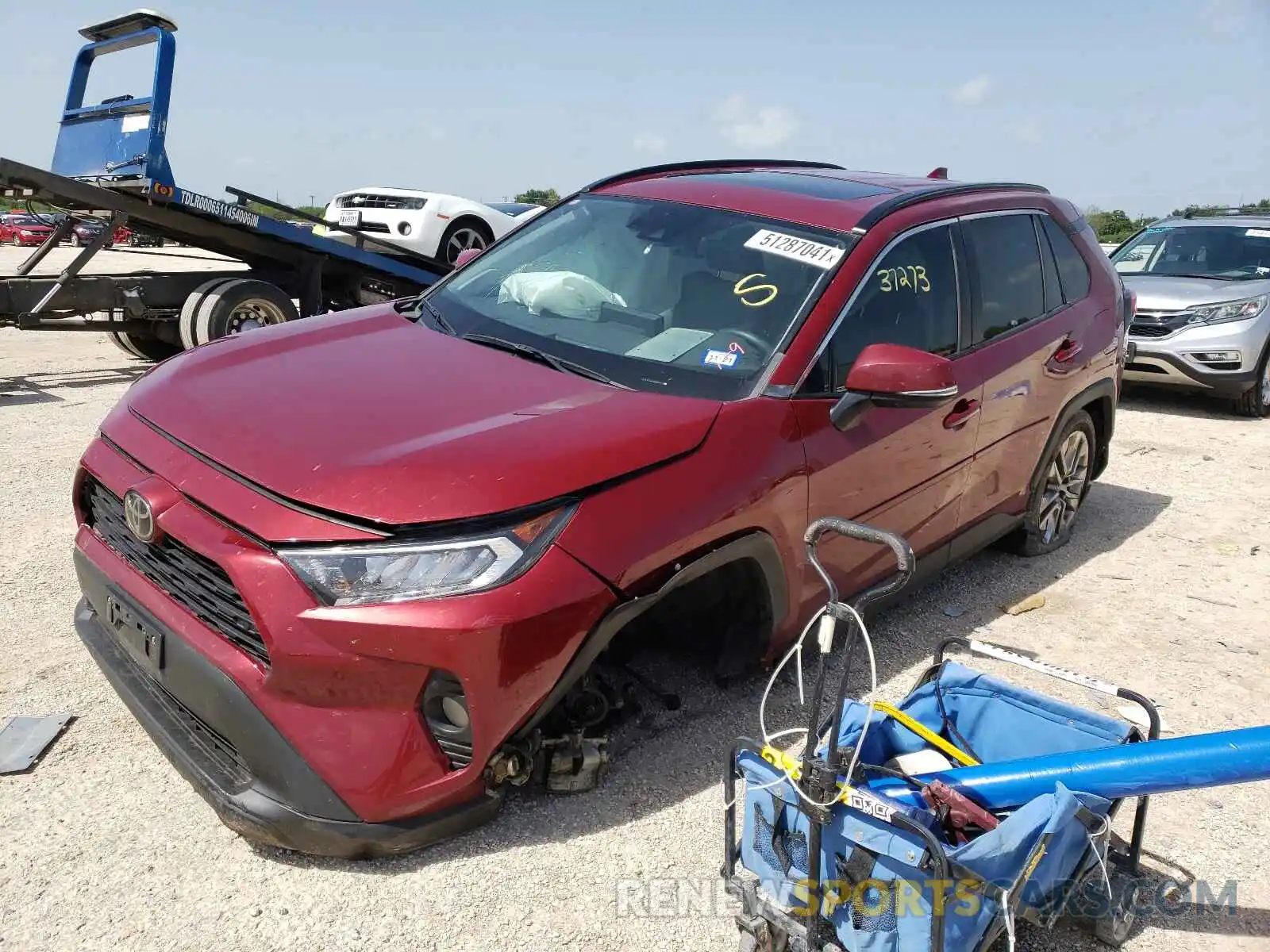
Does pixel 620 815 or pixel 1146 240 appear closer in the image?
pixel 620 815

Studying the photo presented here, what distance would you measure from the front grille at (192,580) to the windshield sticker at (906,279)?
2.28 m

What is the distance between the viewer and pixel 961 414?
12.2 feet

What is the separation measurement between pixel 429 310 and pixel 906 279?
1749 millimetres

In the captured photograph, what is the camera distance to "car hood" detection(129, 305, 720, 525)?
2322 millimetres

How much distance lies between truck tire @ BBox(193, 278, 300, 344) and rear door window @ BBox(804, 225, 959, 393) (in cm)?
584

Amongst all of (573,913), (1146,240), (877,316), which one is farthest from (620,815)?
(1146,240)

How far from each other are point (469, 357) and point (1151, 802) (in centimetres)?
251

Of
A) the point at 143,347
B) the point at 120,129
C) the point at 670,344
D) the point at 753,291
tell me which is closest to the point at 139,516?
the point at 670,344

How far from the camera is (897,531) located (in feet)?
11.5

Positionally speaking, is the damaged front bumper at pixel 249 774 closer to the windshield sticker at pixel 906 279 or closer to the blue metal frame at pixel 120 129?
the windshield sticker at pixel 906 279

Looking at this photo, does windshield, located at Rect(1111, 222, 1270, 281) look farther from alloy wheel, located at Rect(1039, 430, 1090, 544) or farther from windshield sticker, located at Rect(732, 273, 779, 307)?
windshield sticker, located at Rect(732, 273, 779, 307)

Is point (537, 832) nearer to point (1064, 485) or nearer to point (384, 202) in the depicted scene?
point (1064, 485)

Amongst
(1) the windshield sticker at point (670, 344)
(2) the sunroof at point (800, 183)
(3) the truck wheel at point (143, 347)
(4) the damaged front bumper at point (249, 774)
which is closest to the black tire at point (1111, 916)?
(4) the damaged front bumper at point (249, 774)

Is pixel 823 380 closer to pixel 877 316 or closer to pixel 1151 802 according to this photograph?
pixel 877 316
